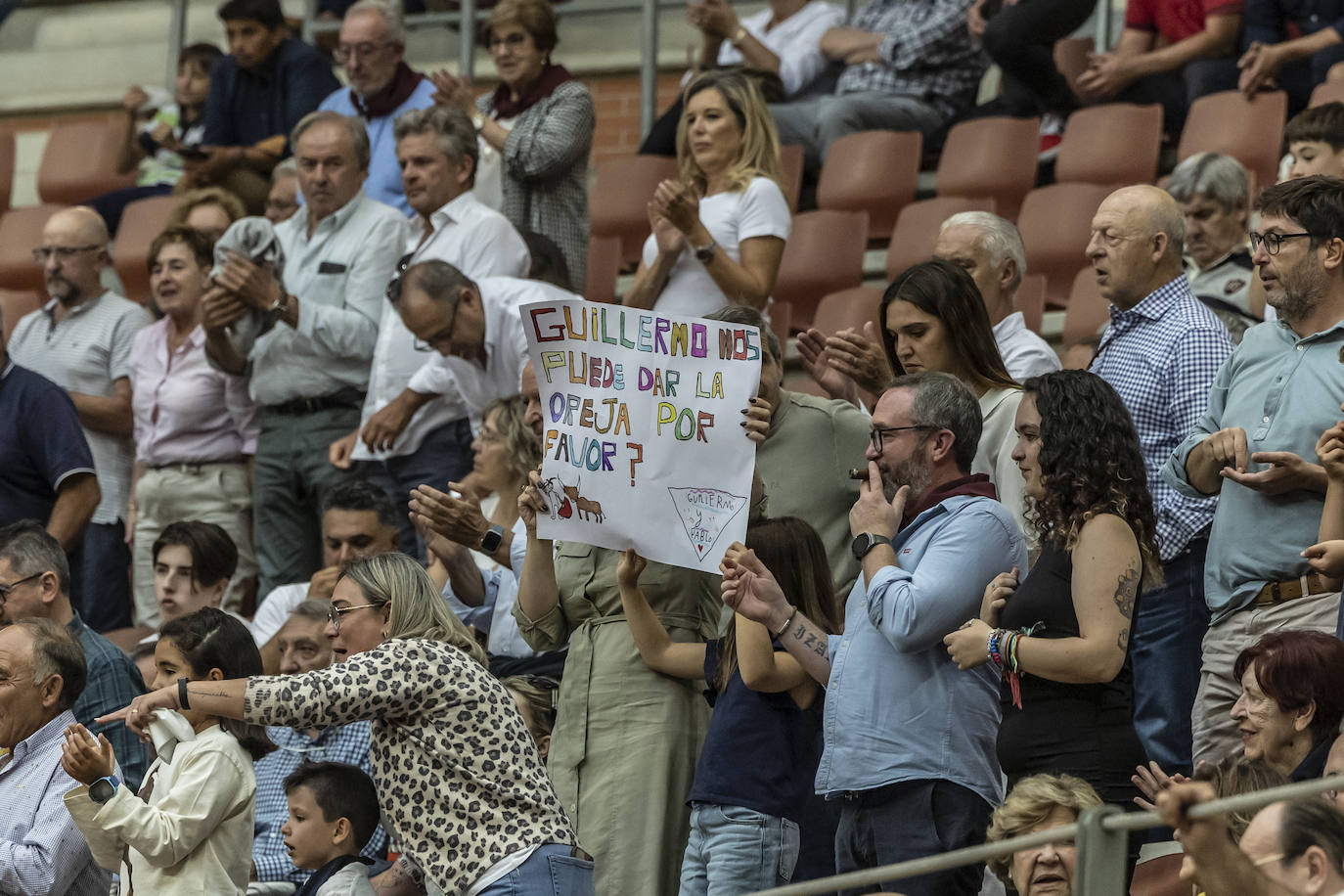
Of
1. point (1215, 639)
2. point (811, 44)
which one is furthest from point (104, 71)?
point (1215, 639)

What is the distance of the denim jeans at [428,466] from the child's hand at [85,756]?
2.14 m

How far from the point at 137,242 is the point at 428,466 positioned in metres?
3.12

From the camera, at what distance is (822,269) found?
7.05 meters

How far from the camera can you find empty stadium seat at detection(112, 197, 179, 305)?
841 centimetres

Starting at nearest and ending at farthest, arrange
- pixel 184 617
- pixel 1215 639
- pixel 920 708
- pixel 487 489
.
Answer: pixel 920 708
pixel 1215 639
pixel 184 617
pixel 487 489

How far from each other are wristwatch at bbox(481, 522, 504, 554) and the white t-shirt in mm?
1097

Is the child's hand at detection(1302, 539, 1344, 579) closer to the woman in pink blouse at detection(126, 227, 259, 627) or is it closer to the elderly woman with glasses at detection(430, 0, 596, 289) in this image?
the elderly woman with glasses at detection(430, 0, 596, 289)

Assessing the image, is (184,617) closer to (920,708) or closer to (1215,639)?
(920,708)

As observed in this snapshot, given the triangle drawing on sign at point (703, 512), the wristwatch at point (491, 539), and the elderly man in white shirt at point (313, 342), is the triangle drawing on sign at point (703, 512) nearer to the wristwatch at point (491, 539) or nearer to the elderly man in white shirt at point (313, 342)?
the wristwatch at point (491, 539)

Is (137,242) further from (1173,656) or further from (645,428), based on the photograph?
(1173,656)

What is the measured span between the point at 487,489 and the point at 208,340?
136cm

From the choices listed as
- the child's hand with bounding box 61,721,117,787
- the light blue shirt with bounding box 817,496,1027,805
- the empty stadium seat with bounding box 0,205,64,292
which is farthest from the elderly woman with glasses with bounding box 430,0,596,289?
the light blue shirt with bounding box 817,496,1027,805

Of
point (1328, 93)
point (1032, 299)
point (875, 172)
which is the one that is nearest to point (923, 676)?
point (1032, 299)

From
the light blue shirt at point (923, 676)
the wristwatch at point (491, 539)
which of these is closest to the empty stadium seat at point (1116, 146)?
the wristwatch at point (491, 539)
